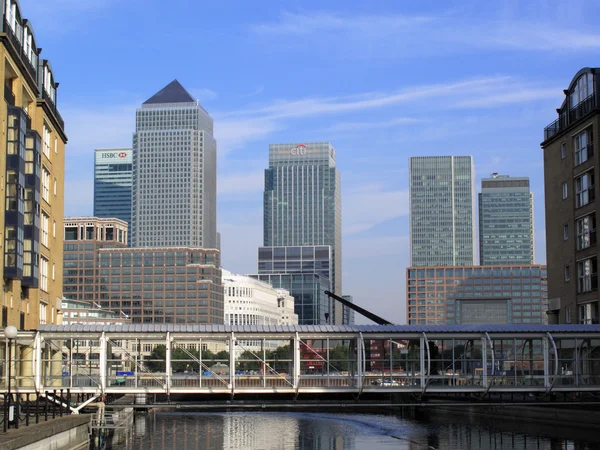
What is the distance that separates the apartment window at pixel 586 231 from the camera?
92.0m

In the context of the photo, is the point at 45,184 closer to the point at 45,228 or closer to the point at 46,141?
the point at 45,228

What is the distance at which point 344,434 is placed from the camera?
8125cm

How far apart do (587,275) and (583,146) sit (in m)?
12.5

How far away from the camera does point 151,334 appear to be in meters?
58.0

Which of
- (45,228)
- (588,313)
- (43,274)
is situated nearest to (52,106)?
(45,228)

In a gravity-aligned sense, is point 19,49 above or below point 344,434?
above

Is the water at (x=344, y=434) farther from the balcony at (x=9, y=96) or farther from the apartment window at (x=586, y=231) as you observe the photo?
the balcony at (x=9, y=96)

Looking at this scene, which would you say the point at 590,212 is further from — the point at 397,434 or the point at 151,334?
the point at 151,334

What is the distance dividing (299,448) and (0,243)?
2531 cm

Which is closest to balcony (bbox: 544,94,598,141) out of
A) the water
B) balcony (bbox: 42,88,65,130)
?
the water

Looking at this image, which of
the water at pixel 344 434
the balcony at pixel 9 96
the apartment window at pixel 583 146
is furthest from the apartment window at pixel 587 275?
the balcony at pixel 9 96

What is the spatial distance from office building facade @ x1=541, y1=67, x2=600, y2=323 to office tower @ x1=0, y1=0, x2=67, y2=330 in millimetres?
49814

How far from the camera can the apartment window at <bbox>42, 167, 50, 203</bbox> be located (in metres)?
85.9

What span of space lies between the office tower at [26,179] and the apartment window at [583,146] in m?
50.1
